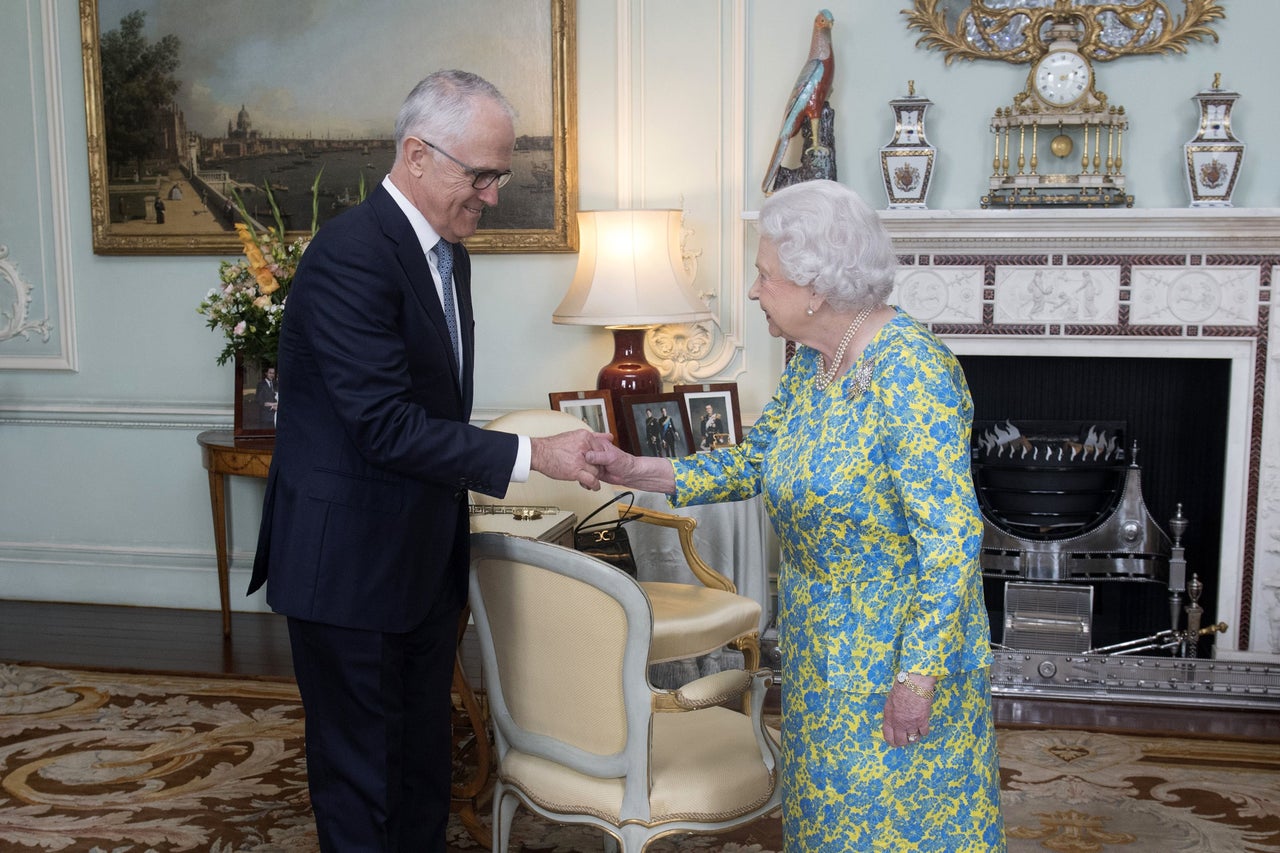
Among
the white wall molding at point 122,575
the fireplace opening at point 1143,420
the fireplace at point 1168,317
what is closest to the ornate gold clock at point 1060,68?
the fireplace at point 1168,317

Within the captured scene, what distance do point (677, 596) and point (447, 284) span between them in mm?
1278

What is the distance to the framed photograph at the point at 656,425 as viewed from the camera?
160 inches

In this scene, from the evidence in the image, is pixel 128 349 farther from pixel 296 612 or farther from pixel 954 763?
pixel 954 763

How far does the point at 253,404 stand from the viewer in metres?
4.57

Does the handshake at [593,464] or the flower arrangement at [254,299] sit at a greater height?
the flower arrangement at [254,299]

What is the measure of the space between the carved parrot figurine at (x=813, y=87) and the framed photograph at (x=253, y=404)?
2.18 m

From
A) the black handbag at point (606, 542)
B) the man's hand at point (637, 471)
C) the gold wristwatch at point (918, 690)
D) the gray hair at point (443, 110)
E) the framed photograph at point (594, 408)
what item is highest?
the gray hair at point (443, 110)

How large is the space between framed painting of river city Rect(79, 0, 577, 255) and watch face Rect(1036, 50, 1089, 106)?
5.81ft

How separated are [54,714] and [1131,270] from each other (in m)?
4.01

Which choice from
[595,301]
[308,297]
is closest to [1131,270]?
[595,301]

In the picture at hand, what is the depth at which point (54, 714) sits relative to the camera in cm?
374

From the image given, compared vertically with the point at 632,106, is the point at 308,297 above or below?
below

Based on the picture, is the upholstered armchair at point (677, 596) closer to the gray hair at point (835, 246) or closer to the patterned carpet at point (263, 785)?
the patterned carpet at point (263, 785)

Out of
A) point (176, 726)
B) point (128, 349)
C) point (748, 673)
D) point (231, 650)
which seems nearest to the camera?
point (748, 673)
